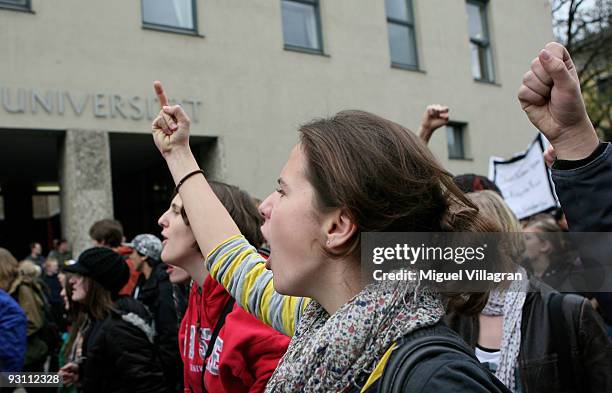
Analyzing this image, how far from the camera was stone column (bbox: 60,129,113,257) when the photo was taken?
831cm

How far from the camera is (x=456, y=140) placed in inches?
526

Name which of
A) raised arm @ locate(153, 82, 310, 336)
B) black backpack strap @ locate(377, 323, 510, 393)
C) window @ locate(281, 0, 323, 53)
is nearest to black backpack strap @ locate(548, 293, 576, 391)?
raised arm @ locate(153, 82, 310, 336)

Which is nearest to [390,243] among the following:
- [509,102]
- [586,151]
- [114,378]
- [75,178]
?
[586,151]

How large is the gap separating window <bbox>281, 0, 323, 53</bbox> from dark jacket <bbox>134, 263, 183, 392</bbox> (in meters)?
7.05

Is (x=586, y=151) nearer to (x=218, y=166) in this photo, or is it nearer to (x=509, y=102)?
(x=218, y=166)

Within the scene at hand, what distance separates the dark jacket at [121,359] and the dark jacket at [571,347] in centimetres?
200

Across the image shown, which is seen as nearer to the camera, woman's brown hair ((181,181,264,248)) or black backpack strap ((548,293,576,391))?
black backpack strap ((548,293,576,391))

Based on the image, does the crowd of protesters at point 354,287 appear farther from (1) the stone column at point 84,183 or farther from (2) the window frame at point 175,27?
(2) the window frame at point 175,27

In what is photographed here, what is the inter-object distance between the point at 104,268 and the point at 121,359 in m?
0.63

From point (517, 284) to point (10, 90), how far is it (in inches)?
302

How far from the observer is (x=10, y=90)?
788 cm

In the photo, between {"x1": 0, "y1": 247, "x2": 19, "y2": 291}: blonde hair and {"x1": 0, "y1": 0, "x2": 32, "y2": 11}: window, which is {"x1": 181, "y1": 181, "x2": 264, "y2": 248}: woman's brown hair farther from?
{"x1": 0, "y1": 0, "x2": 32, "y2": 11}: window

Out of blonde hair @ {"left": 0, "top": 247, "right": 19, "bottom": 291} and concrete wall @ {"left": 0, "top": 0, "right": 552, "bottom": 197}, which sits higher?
concrete wall @ {"left": 0, "top": 0, "right": 552, "bottom": 197}

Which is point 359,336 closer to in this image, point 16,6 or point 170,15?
point 16,6
